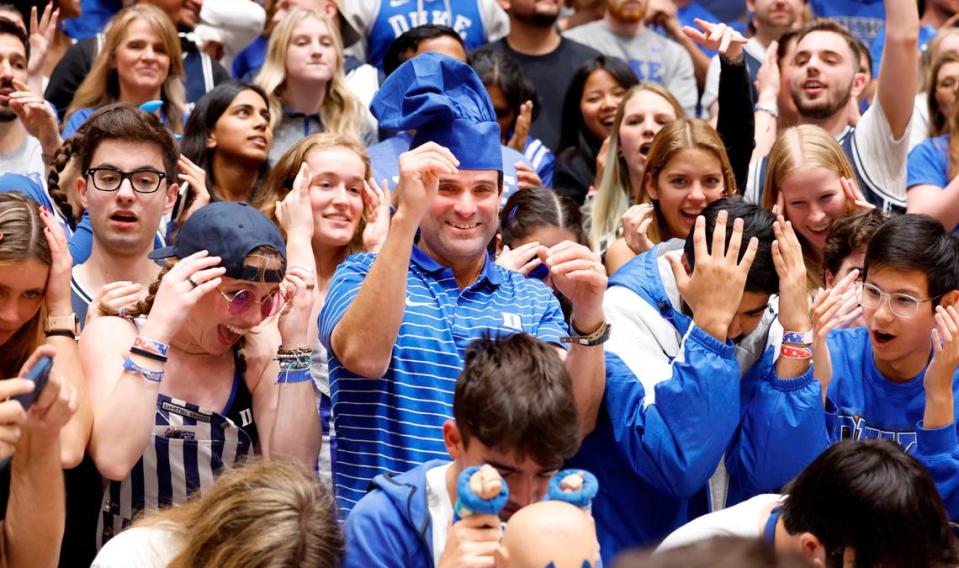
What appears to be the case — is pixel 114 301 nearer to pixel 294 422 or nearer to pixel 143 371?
pixel 143 371

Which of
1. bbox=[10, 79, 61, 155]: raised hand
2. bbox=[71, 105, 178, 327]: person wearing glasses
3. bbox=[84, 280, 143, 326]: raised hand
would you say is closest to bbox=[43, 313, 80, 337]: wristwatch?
bbox=[84, 280, 143, 326]: raised hand

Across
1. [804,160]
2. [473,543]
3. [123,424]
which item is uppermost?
[804,160]

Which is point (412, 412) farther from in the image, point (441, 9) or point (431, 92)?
point (441, 9)

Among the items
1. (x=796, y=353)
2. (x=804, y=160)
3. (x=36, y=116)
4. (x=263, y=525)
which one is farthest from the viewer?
(x=36, y=116)

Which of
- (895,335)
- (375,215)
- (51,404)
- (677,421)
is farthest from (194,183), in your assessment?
(895,335)

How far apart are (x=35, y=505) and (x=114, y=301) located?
775 millimetres

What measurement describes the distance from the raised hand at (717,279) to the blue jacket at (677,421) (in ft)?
0.18

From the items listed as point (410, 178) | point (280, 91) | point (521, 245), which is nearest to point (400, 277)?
point (410, 178)

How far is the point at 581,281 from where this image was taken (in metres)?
3.35

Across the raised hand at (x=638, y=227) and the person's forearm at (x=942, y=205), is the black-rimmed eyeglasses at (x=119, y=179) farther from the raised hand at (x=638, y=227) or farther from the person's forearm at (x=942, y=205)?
the person's forearm at (x=942, y=205)

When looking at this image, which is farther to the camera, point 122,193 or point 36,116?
point 36,116

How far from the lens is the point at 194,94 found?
620cm

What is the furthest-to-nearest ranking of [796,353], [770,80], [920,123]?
[920,123] → [770,80] → [796,353]

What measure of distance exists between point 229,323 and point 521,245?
1473 millimetres
